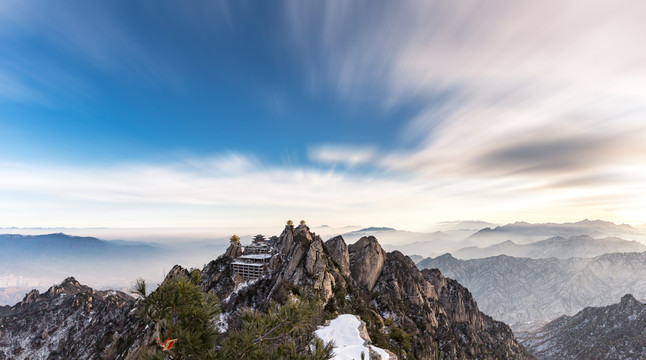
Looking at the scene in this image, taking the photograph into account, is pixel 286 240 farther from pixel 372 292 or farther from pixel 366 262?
pixel 372 292

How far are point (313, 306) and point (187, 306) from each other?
20.6 ft

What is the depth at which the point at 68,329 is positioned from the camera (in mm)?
120125

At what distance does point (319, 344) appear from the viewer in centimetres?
1193

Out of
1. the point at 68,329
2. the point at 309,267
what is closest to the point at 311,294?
the point at 309,267

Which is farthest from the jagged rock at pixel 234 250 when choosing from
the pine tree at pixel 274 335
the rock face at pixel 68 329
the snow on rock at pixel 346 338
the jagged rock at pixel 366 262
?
the pine tree at pixel 274 335

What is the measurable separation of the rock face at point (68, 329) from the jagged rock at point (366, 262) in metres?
80.1

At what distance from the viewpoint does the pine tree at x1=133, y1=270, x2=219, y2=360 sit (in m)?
11.0

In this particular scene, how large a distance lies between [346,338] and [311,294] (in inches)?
1440

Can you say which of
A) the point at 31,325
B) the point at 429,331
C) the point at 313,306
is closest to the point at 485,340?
the point at 429,331

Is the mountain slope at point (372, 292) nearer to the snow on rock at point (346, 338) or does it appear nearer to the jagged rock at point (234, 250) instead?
the jagged rock at point (234, 250)

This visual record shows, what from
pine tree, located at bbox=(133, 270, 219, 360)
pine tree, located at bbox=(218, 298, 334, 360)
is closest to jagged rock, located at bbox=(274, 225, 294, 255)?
pine tree, located at bbox=(218, 298, 334, 360)

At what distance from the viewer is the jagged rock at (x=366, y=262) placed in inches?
4296

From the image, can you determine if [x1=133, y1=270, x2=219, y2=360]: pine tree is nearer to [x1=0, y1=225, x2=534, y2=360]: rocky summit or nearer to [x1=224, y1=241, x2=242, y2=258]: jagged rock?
[x1=0, y1=225, x2=534, y2=360]: rocky summit

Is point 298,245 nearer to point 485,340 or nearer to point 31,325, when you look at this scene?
point 485,340
